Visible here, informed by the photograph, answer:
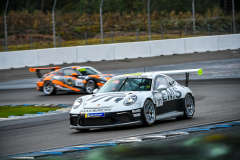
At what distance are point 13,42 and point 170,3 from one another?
1303 centimetres

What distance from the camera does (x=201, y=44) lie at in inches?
1081

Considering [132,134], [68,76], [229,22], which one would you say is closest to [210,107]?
[132,134]

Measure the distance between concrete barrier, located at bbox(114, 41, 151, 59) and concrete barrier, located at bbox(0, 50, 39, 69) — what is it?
5421 mm

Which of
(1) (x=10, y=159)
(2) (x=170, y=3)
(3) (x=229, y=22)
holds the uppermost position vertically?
(2) (x=170, y=3)

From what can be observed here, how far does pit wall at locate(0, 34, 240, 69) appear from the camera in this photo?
26.0 m

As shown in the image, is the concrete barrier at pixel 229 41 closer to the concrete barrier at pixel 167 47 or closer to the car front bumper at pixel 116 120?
the concrete barrier at pixel 167 47

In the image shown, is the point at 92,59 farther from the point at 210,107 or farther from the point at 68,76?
the point at 210,107

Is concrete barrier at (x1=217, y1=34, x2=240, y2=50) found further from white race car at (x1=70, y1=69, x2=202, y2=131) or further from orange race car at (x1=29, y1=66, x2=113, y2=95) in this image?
white race car at (x1=70, y1=69, x2=202, y2=131)

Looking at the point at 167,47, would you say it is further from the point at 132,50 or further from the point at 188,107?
the point at 188,107

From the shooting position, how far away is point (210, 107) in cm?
1169

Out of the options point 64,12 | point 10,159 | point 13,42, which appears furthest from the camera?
point 64,12

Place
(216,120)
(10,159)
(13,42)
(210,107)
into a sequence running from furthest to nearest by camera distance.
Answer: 1. (13,42)
2. (210,107)
3. (216,120)
4. (10,159)

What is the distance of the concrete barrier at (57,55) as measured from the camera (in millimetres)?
26000

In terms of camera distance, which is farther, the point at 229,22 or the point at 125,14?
the point at 125,14
